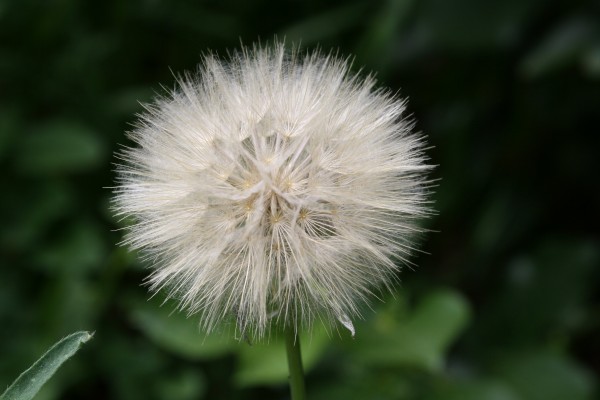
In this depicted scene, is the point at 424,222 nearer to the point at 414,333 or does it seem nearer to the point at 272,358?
the point at 414,333

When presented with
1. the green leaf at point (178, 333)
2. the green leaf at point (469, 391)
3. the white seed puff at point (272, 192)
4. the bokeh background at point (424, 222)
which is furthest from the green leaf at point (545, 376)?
the white seed puff at point (272, 192)

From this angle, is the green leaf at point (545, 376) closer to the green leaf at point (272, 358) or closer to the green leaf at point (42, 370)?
the green leaf at point (272, 358)

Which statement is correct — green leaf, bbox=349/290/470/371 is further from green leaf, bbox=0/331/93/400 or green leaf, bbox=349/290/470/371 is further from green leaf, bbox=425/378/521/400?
green leaf, bbox=0/331/93/400

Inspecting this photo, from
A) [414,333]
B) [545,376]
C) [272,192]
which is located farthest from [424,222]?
[272,192]

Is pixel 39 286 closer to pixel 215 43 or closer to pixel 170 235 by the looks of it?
pixel 215 43

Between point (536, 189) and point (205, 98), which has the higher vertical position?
point (205, 98)

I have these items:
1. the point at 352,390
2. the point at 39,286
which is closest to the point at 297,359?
the point at 352,390
